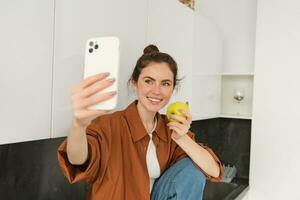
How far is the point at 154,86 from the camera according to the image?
953 mm

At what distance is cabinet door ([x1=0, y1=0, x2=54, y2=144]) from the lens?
0.68 m

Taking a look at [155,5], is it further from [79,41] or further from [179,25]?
[79,41]

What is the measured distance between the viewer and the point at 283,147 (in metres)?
1.91

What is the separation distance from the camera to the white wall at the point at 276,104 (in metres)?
1.88

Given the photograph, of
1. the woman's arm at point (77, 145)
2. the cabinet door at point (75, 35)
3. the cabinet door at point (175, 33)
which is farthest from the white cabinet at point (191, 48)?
the woman's arm at point (77, 145)

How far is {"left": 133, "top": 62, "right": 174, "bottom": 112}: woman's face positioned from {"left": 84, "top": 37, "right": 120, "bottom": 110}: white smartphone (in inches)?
12.6

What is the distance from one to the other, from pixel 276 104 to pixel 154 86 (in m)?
1.26

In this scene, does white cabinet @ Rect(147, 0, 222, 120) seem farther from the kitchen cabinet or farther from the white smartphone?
the white smartphone

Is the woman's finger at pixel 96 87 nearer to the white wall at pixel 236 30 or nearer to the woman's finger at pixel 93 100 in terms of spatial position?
the woman's finger at pixel 93 100

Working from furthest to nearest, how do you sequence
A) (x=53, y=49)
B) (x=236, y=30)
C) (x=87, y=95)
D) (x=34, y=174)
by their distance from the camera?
1. (x=236, y=30)
2. (x=34, y=174)
3. (x=53, y=49)
4. (x=87, y=95)

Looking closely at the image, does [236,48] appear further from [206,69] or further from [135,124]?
[135,124]

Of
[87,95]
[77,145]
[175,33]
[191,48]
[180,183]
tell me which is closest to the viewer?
[87,95]

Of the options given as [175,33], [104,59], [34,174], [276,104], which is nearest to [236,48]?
[276,104]

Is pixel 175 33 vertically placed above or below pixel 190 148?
above
